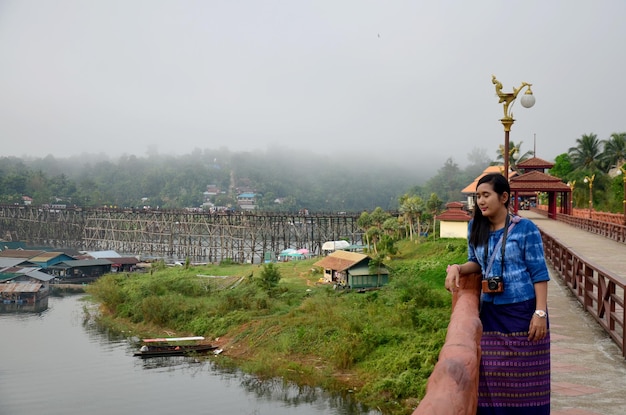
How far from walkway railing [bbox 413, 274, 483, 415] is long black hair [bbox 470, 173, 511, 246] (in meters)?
0.44

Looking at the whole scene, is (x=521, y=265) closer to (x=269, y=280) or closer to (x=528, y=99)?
(x=528, y=99)

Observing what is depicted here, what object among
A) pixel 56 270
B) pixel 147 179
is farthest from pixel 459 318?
pixel 147 179

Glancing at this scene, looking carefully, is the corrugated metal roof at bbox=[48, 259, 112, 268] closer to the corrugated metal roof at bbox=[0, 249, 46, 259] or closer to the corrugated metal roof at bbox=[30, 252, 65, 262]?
the corrugated metal roof at bbox=[30, 252, 65, 262]

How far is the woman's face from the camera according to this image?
8.98ft

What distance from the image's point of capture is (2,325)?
25484 millimetres

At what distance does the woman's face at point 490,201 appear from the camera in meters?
2.74

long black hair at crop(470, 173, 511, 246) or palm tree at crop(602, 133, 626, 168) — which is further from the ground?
palm tree at crop(602, 133, 626, 168)

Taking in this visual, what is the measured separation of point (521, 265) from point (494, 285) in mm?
154

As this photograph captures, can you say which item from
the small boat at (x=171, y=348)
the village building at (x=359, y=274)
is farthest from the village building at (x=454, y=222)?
the small boat at (x=171, y=348)

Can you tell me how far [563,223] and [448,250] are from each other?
657cm

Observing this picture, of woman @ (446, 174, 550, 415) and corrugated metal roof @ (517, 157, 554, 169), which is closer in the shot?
woman @ (446, 174, 550, 415)

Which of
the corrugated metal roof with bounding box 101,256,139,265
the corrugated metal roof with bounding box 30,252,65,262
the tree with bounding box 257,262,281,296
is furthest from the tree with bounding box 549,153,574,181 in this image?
the corrugated metal roof with bounding box 30,252,65,262

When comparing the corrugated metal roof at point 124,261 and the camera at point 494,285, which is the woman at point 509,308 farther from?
the corrugated metal roof at point 124,261

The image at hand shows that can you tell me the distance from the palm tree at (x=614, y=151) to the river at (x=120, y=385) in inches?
1417
